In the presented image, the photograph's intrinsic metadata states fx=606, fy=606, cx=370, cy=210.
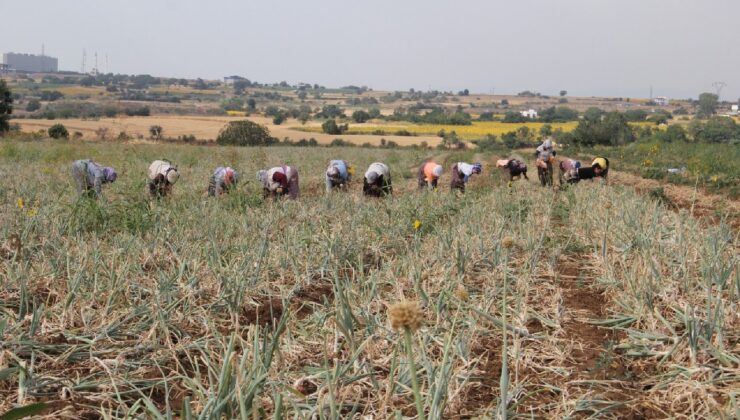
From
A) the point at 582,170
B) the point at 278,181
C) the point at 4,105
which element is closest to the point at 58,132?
the point at 4,105

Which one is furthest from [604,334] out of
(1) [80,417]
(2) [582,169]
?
(2) [582,169]

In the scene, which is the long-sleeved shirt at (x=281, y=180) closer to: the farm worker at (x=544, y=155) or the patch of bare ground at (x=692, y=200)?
the farm worker at (x=544, y=155)

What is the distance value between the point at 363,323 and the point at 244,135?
130 feet

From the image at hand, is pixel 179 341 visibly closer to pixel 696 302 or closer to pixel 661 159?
pixel 696 302

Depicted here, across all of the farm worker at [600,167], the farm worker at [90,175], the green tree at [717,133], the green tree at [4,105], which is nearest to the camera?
the farm worker at [90,175]

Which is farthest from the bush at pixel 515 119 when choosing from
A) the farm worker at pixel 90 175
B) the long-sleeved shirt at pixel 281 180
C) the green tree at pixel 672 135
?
the farm worker at pixel 90 175

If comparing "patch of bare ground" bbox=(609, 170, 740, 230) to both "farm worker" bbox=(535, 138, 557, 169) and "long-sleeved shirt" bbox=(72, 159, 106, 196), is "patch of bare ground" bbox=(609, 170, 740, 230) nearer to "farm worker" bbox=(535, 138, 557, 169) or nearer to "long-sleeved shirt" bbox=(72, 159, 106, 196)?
"farm worker" bbox=(535, 138, 557, 169)

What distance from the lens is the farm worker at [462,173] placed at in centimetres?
1060

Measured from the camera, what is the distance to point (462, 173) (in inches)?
434

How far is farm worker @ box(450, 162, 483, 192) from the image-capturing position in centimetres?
1060

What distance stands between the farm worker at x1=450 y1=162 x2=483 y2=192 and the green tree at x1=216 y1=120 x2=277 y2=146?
99.3ft

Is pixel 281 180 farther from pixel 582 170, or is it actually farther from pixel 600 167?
pixel 600 167

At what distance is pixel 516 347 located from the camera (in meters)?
2.80

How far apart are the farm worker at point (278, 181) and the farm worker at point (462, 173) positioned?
2.77 metres
